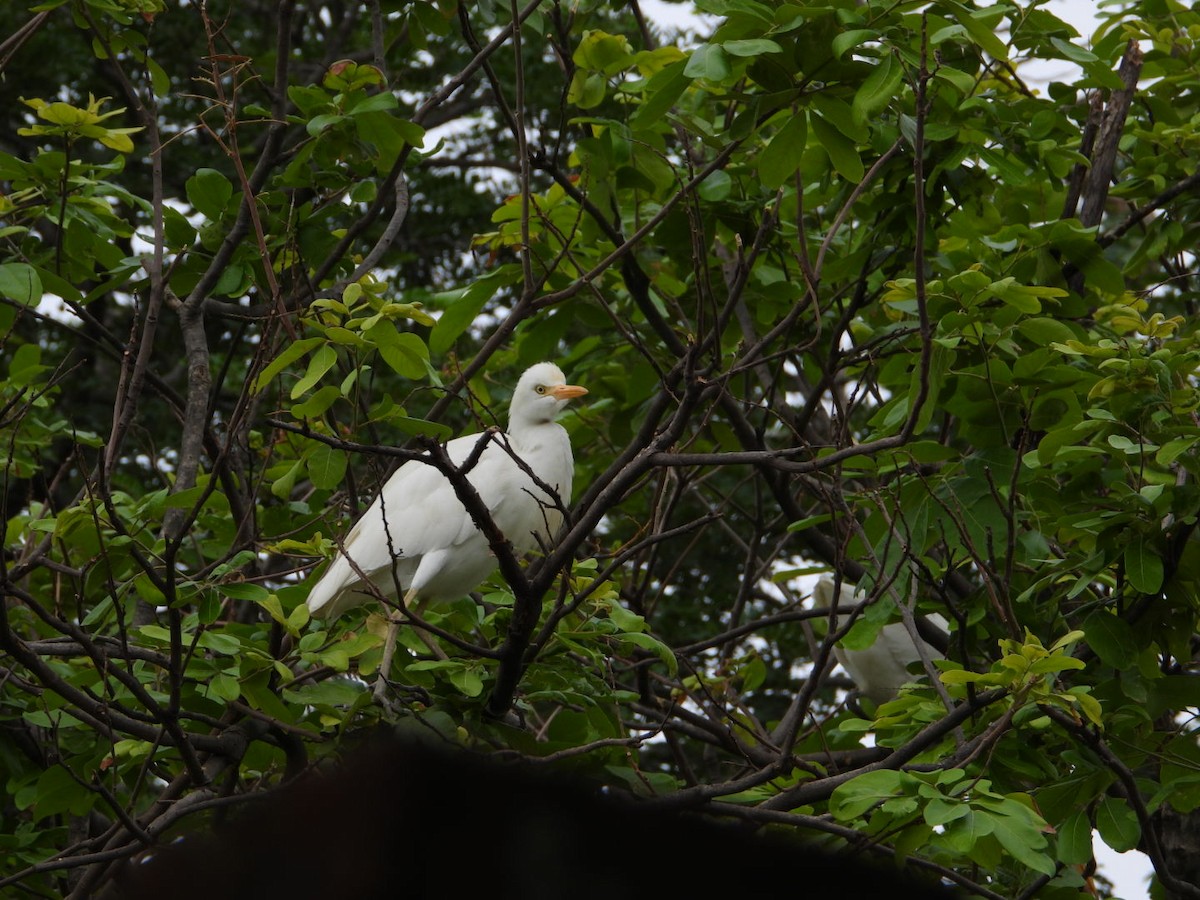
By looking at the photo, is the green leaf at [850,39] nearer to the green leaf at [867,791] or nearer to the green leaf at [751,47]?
the green leaf at [751,47]

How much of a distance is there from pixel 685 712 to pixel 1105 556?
5.23ft

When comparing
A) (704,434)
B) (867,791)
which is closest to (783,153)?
(867,791)

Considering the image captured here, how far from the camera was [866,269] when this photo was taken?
16.9 ft

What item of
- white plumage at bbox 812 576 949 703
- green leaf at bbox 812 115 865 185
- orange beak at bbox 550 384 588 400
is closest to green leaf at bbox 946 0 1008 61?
green leaf at bbox 812 115 865 185

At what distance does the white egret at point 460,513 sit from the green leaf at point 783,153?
5.25 feet

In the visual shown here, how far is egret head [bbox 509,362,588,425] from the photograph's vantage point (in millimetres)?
5281

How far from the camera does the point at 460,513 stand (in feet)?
16.7

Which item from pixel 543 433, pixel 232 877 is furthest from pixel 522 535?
pixel 232 877

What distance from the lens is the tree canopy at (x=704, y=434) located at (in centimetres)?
357

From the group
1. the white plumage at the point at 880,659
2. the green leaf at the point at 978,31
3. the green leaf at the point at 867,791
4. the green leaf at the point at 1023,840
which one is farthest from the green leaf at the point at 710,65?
the white plumage at the point at 880,659

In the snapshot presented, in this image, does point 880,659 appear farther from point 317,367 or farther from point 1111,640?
point 317,367

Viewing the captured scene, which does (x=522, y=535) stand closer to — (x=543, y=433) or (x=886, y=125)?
(x=543, y=433)

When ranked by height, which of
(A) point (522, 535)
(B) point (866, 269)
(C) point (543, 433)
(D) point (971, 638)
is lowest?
(D) point (971, 638)

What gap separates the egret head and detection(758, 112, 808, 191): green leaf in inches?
67.8
